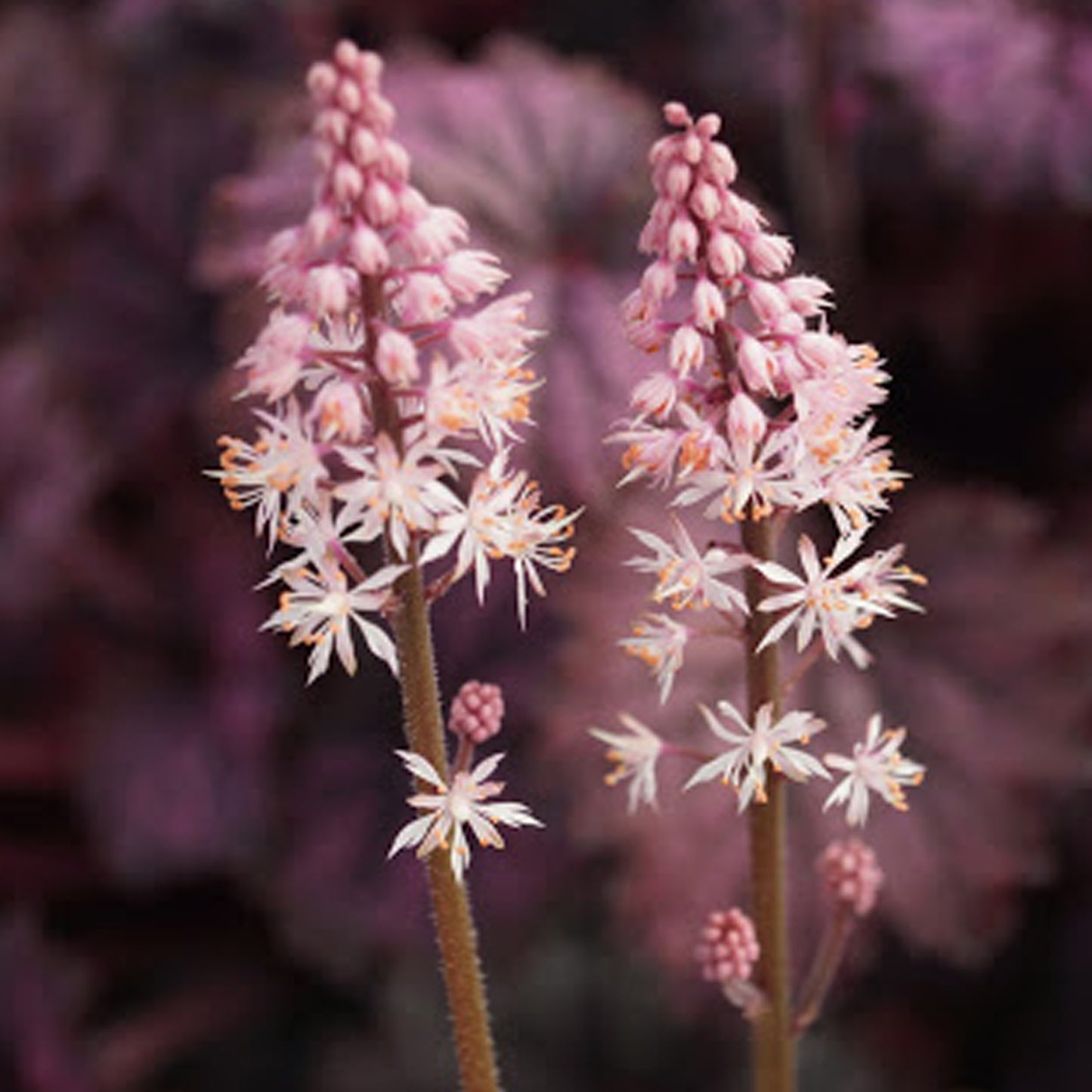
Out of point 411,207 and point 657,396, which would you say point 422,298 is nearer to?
point 411,207

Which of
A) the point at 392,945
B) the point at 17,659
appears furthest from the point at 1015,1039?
the point at 17,659

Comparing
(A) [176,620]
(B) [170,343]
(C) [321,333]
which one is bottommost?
(C) [321,333]

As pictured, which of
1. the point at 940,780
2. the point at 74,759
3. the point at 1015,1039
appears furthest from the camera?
the point at 74,759

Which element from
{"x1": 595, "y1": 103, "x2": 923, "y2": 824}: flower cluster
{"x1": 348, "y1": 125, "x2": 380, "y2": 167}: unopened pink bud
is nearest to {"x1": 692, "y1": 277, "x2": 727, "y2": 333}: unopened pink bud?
{"x1": 595, "y1": 103, "x2": 923, "y2": 824}: flower cluster

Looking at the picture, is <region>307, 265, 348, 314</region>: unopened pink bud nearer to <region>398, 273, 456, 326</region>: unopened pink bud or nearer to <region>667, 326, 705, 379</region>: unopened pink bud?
<region>398, 273, 456, 326</region>: unopened pink bud

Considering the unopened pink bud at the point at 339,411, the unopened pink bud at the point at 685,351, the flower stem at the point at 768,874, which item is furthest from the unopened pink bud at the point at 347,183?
the flower stem at the point at 768,874

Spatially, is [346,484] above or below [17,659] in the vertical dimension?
below

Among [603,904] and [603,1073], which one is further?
[603,904]

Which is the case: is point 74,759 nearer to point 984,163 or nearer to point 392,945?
point 392,945
